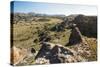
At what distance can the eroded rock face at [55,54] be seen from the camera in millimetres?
2207

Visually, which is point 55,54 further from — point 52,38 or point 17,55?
point 17,55

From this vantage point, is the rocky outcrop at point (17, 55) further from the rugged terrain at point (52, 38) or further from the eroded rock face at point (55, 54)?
the eroded rock face at point (55, 54)

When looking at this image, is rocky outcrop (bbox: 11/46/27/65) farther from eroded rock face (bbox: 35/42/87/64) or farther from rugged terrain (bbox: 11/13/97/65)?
eroded rock face (bbox: 35/42/87/64)

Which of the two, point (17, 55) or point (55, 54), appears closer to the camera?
point (17, 55)

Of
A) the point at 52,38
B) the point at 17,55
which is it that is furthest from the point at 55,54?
the point at 17,55

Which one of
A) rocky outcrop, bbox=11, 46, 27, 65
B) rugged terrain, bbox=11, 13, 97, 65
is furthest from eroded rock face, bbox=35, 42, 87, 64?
rocky outcrop, bbox=11, 46, 27, 65

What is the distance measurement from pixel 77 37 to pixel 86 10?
1.10ft

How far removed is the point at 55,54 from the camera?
7.40 feet

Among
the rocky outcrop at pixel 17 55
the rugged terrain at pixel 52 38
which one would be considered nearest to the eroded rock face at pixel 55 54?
the rugged terrain at pixel 52 38

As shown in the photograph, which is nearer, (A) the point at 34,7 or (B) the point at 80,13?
(A) the point at 34,7
